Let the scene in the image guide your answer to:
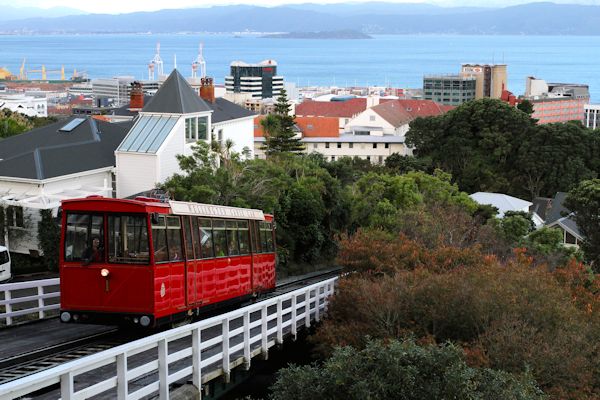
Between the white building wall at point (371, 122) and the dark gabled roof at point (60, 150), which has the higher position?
the white building wall at point (371, 122)

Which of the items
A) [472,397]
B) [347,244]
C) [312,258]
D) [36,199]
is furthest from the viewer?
[312,258]

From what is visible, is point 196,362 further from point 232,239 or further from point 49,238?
point 49,238

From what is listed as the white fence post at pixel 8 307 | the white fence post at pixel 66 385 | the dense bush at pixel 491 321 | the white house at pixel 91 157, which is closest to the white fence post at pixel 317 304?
the dense bush at pixel 491 321

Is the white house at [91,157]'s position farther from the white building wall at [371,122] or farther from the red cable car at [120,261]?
the white building wall at [371,122]

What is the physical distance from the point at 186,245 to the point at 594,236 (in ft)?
88.2

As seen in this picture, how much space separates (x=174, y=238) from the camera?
587 inches

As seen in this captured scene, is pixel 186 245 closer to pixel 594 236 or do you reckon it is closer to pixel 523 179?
pixel 594 236

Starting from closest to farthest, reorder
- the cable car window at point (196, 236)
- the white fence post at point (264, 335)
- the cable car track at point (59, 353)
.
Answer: the cable car track at point (59, 353)
the white fence post at point (264, 335)
the cable car window at point (196, 236)

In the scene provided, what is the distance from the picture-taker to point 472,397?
36.0 feet

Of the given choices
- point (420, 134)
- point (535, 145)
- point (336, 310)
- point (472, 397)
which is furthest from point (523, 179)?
point (472, 397)

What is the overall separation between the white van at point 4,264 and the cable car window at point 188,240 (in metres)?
11.0

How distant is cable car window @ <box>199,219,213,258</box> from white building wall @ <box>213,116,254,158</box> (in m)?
24.1

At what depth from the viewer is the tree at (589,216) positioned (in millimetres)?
37969

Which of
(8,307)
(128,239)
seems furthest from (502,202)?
(128,239)
